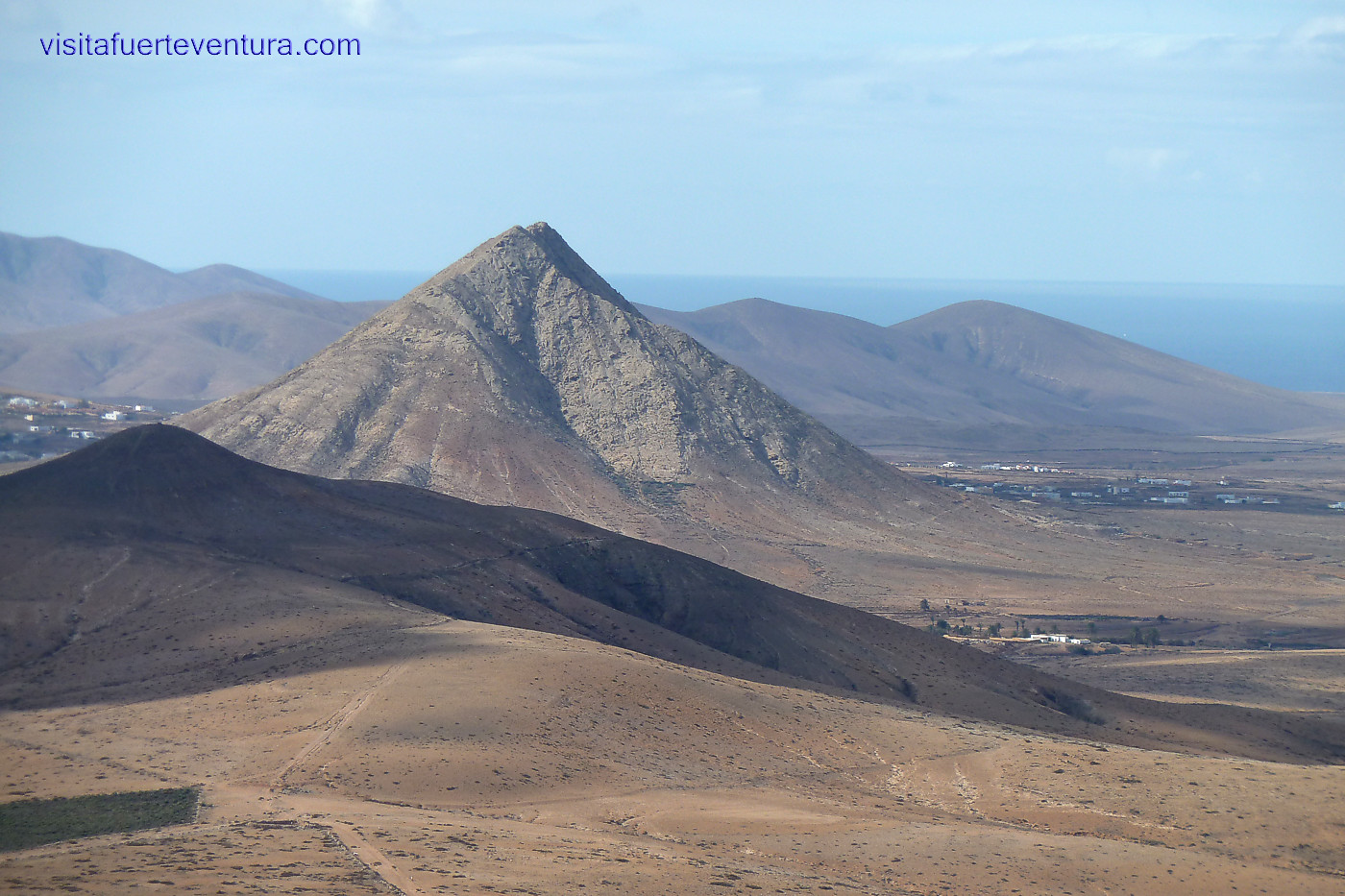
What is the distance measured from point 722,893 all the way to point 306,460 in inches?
3299

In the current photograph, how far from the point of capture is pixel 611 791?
39094mm

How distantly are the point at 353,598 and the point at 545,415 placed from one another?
217 feet

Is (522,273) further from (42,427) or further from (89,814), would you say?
(89,814)

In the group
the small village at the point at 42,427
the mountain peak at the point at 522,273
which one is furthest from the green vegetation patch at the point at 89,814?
the mountain peak at the point at 522,273

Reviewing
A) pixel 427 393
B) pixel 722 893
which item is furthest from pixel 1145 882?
pixel 427 393

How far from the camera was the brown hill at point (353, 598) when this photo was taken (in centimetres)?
4981

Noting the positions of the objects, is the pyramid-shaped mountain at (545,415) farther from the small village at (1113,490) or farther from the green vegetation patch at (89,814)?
the green vegetation patch at (89,814)

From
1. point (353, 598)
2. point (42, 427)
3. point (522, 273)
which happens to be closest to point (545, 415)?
point (522, 273)

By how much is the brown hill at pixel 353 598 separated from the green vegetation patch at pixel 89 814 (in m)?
11.7

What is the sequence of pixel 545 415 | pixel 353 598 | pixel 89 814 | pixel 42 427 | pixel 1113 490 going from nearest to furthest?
pixel 89 814 → pixel 353 598 → pixel 42 427 → pixel 545 415 → pixel 1113 490

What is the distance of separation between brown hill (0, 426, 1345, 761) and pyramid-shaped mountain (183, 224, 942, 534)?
38.4m

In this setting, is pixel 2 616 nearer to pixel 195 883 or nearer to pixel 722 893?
pixel 195 883

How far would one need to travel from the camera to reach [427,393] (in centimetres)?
11950

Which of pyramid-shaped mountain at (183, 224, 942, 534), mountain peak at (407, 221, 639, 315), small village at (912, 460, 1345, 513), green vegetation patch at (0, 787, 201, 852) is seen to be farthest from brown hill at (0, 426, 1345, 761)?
small village at (912, 460, 1345, 513)
